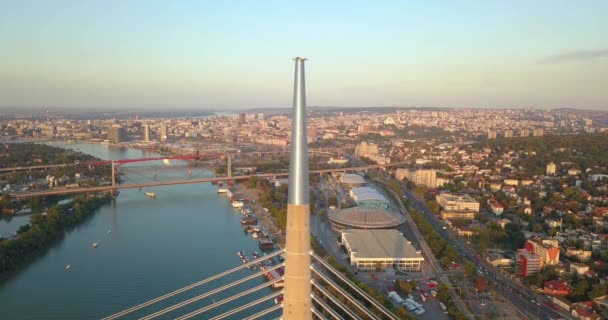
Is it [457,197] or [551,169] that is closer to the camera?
[457,197]

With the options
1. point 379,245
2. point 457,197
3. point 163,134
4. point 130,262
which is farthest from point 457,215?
point 163,134

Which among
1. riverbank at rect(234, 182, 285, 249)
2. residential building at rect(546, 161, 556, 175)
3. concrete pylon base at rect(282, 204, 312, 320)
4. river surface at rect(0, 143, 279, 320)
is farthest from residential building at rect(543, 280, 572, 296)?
residential building at rect(546, 161, 556, 175)

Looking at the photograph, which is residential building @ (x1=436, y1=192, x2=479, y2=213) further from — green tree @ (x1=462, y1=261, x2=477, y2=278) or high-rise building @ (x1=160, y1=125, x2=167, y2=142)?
high-rise building @ (x1=160, y1=125, x2=167, y2=142)

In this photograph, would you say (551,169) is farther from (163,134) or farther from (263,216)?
(163,134)

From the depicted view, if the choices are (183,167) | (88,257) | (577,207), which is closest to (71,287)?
(88,257)

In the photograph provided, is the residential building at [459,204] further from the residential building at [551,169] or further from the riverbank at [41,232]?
the riverbank at [41,232]

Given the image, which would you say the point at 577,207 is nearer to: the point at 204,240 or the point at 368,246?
the point at 368,246

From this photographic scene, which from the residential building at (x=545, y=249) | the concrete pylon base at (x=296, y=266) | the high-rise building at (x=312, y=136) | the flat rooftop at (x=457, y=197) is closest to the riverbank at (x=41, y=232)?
the concrete pylon base at (x=296, y=266)
